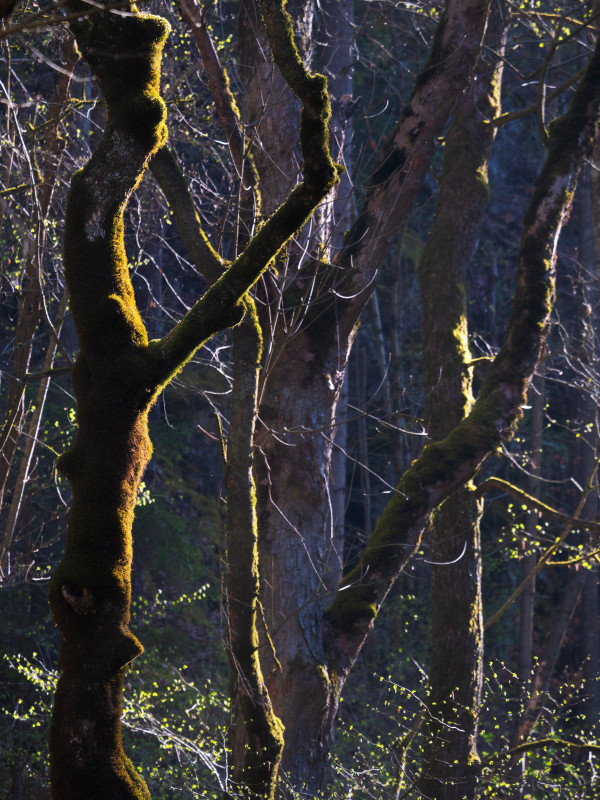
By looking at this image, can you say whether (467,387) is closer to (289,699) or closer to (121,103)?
(289,699)

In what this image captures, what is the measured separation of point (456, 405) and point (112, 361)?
16.8 ft

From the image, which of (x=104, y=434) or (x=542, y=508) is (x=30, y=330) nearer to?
(x=104, y=434)

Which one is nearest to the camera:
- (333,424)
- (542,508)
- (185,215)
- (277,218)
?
(277,218)

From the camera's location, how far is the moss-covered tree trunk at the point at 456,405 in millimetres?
6375

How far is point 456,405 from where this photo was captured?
293 inches

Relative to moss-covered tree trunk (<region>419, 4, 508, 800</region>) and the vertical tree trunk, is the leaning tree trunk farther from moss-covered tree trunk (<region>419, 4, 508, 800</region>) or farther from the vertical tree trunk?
the vertical tree trunk

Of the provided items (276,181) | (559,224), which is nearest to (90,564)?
(276,181)

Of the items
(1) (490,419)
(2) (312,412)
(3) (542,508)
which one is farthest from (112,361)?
(3) (542,508)

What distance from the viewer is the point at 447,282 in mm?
7832

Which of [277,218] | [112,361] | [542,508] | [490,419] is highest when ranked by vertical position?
[490,419]

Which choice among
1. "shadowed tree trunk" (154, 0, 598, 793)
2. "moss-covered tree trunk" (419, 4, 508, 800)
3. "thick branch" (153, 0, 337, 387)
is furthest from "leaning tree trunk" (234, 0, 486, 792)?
"thick branch" (153, 0, 337, 387)

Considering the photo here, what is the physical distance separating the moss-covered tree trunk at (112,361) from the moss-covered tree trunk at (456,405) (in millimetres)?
4042

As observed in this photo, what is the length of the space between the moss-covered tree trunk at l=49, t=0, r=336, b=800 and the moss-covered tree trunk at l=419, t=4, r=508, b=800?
159 inches

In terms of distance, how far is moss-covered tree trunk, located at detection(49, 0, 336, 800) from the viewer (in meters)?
2.54
